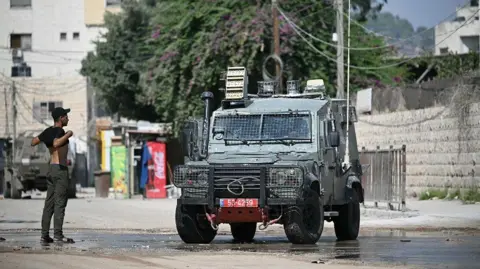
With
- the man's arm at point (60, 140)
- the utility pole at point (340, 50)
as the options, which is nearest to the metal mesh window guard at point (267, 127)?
the man's arm at point (60, 140)

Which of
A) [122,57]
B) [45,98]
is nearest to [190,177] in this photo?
[122,57]

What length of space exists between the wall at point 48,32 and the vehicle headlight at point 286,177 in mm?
8783

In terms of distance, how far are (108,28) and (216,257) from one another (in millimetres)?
48395

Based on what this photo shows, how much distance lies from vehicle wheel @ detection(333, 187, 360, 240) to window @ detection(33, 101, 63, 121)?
146ft

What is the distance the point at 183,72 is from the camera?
4572cm

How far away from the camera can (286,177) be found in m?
17.1

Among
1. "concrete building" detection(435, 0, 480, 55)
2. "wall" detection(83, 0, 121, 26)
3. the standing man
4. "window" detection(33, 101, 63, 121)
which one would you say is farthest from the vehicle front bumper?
"concrete building" detection(435, 0, 480, 55)

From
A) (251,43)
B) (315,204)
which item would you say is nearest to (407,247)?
(315,204)

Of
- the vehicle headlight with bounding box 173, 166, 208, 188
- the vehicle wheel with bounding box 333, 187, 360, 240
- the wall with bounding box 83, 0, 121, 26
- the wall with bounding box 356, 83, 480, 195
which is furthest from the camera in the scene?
the wall with bounding box 83, 0, 121, 26

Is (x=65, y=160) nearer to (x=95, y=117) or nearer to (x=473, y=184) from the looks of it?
(x=473, y=184)

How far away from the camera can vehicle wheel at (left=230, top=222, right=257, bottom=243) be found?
63.3 feet

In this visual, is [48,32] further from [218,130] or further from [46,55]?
[218,130]

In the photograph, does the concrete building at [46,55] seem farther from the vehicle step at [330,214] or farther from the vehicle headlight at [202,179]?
the vehicle step at [330,214]

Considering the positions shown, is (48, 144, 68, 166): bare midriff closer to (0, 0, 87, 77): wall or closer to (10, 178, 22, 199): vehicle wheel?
(0, 0, 87, 77): wall
